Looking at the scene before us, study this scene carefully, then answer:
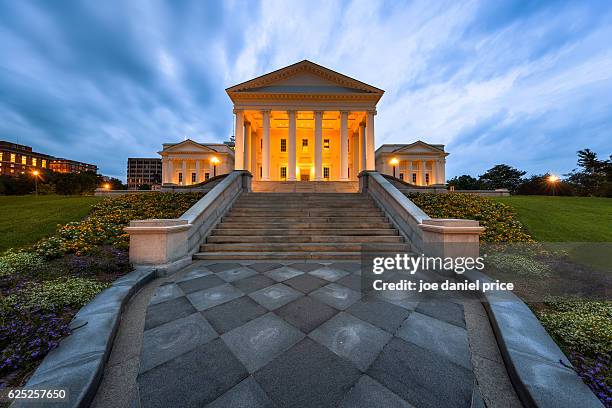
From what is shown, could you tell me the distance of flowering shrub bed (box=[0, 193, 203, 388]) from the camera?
7.50 ft

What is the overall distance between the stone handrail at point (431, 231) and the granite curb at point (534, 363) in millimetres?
2095

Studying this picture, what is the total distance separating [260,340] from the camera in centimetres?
278

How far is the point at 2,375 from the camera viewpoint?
6.69 feet

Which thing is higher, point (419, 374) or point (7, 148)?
point (7, 148)

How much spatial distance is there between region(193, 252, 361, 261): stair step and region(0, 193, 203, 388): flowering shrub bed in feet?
6.08

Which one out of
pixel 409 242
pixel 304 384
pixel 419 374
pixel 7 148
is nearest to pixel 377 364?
pixel 419 374

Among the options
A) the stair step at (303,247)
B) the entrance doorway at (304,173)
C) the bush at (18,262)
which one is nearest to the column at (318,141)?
the entrance doorway at (304,173)

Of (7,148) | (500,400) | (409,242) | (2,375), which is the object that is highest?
(7,148)

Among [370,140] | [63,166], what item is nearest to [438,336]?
[370,140]

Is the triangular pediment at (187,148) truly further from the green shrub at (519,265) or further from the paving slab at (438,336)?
the paving slab at (438,336)

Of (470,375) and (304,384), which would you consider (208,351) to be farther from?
(470,375)

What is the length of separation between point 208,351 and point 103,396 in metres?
0.91

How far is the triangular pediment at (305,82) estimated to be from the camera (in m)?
22.9

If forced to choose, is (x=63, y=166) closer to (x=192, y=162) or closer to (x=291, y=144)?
(x=192, y=162)
